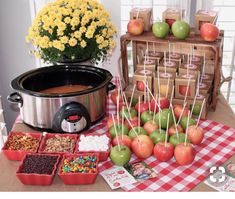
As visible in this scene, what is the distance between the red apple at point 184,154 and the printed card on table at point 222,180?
91 mm

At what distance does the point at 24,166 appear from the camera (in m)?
1.25

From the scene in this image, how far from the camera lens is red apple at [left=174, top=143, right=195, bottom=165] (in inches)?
50.8

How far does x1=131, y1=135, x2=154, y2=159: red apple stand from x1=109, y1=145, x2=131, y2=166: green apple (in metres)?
0.04

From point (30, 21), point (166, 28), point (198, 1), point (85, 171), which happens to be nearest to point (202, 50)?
point (166, 28)

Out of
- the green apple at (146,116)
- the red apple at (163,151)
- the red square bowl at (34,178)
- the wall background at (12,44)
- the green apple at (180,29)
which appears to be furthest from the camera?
the wall background at (12,44)

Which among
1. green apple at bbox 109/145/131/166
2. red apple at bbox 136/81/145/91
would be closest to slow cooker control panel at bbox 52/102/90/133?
green apple at bbox 109/145/131/166

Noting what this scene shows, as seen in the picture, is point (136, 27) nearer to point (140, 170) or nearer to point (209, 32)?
point (209, 32)

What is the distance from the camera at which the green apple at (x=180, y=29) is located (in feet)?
5.33

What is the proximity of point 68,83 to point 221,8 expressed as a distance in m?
1.12

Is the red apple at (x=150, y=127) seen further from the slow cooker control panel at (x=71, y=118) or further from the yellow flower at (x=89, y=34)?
the yellow flower at (x=89, y=34)

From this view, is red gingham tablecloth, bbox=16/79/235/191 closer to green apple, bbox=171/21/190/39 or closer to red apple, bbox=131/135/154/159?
red apple, bbox=131/135/154/159

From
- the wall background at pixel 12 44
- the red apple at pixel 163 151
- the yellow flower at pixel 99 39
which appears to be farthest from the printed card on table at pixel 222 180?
the wall background at pixel 12 44

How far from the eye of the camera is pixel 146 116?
153 centimetres
